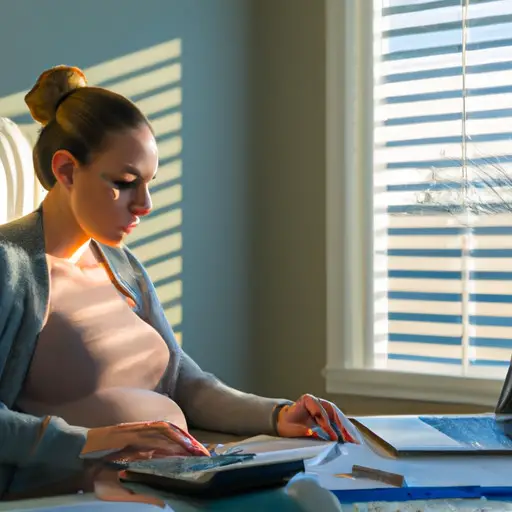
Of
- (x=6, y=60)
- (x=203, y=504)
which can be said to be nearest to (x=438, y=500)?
(x=203, y=504)

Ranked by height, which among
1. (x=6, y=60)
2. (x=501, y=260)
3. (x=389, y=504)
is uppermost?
(x=6, y=60)

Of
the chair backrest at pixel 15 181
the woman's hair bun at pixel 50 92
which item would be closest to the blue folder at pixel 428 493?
the woman's hair bun at pixel 50 92

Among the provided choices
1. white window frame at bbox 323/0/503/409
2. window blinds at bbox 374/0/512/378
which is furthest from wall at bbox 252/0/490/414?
window blinds at bbox 374/0/512/378

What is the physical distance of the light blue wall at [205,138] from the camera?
6.63 ft

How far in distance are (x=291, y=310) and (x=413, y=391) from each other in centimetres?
43

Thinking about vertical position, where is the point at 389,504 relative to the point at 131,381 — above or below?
below

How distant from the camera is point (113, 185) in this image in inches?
46.3

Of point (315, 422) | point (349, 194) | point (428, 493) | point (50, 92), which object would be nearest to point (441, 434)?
point (315, 422)

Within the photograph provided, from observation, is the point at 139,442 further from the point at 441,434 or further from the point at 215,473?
the point at 441,434

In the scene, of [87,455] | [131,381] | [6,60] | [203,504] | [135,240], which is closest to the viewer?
[203,504]

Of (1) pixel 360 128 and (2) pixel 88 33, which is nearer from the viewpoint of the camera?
(2) pixel 88 33

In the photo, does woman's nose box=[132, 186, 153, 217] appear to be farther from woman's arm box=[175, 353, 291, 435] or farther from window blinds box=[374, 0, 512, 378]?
window blinds box=[374, 0, 512, 378]

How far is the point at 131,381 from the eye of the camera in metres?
1.19

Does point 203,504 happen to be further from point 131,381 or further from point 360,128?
point 360,128
